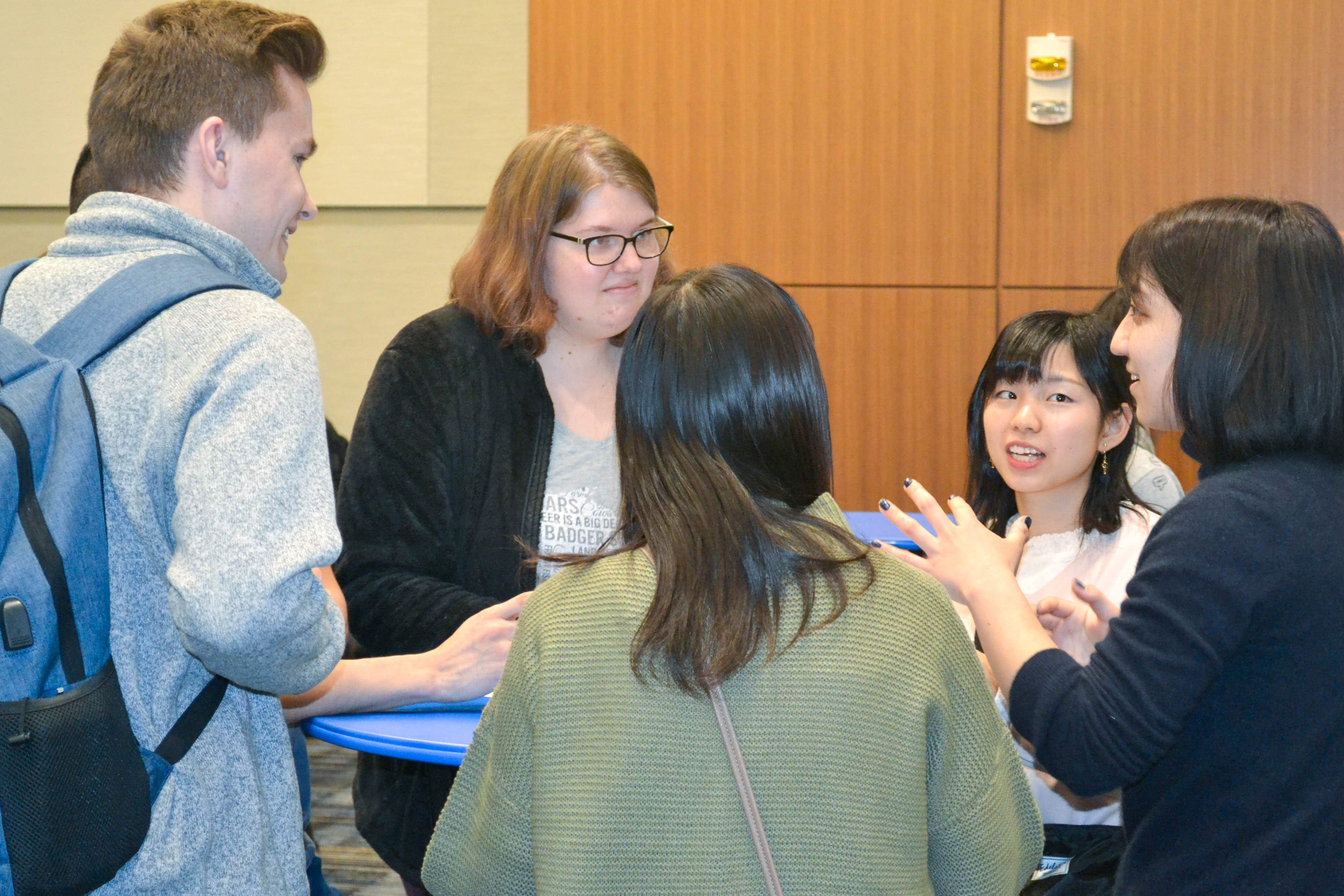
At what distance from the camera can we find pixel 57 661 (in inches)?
38.4

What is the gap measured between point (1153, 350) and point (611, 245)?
93 centimetres

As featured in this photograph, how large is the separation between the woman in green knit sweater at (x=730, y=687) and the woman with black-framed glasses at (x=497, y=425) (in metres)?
0.62

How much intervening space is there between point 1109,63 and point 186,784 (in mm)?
3951

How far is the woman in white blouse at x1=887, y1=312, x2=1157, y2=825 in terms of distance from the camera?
2.10 metres

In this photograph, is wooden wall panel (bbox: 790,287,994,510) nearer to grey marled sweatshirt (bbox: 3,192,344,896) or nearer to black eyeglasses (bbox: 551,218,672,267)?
black eyeglasses (bbox: 551,218,672,267)

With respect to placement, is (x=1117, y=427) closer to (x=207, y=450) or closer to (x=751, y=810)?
(x=751, y=810)

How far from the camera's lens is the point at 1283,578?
111 centimetres

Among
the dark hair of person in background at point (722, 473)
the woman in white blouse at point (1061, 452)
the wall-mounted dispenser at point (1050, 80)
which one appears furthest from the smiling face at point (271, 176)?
the wall-mounted dispenser at point (1050, 80)

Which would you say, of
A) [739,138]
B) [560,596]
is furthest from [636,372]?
[739,138]

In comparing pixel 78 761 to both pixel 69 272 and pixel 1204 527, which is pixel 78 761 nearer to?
pixel 69 272

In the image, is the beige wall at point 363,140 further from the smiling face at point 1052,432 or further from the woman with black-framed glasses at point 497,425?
the smiling face at point 1052,432

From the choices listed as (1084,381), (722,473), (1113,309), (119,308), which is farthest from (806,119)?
(119,308)

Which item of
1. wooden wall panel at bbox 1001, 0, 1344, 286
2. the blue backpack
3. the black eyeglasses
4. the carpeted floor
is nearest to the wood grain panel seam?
wooden wall panel at bbox 1001, 0, 1344, 286

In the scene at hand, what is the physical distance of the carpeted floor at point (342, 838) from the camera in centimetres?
313
